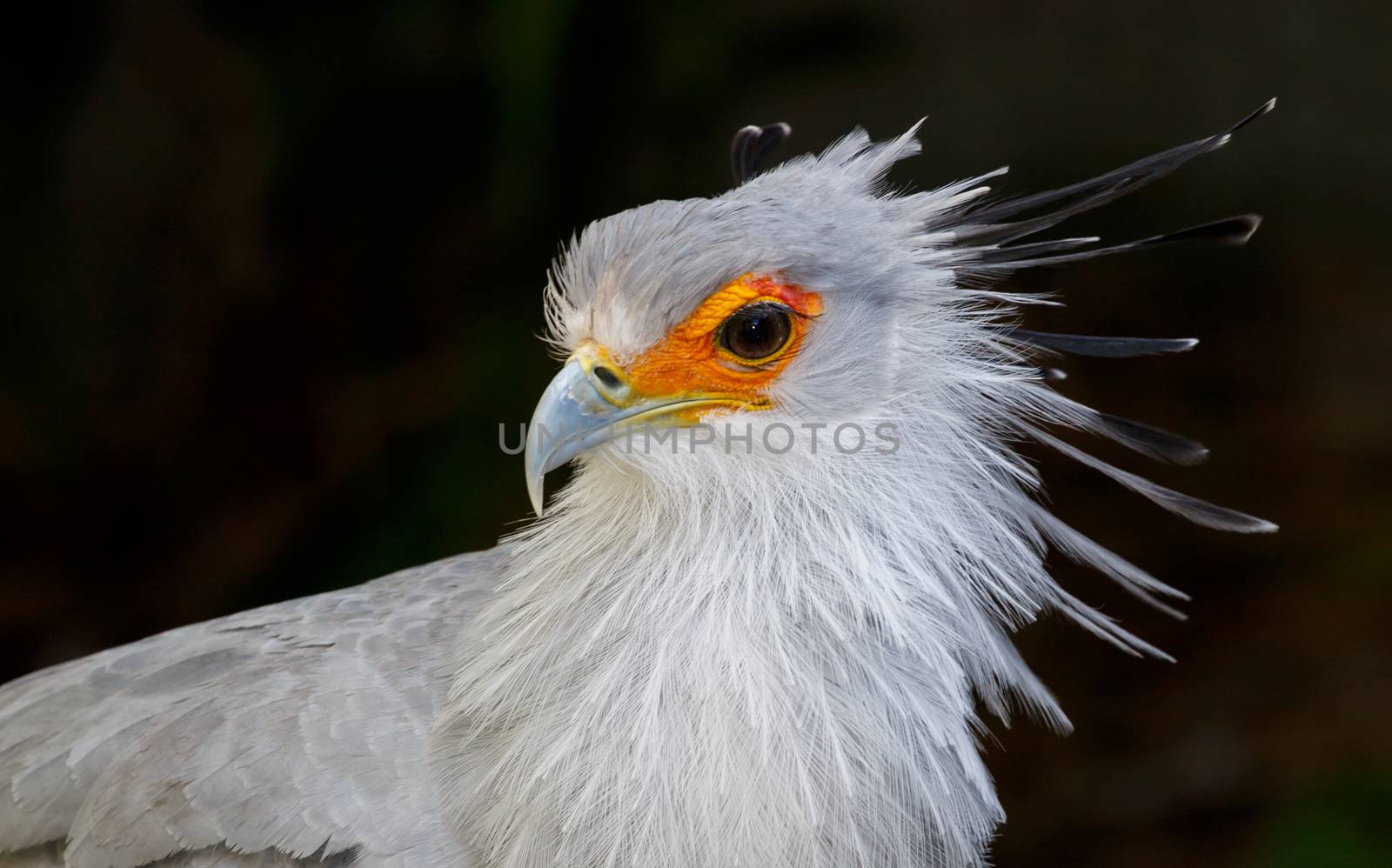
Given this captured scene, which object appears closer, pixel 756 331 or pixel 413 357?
pixel 756 331

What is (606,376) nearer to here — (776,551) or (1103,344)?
(776,551)

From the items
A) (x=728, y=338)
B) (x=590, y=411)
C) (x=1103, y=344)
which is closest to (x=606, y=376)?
(x=590, y=411)

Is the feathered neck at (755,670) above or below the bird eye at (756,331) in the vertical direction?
below

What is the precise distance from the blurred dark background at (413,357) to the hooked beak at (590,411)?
1.49 metres

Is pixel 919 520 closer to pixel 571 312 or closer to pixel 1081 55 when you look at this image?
pixel 571 312

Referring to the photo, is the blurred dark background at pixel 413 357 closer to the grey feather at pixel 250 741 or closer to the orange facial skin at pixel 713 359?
the grey feather at pixel 250 741

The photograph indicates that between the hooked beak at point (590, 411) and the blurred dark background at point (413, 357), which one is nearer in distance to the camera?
the hooked beak at point (590, 411)

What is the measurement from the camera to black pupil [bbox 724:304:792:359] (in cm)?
144

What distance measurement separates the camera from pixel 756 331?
1442mm

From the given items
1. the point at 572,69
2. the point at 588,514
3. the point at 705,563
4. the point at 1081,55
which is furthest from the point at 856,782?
the point at 1081,55

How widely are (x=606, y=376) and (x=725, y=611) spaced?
32 centimetres

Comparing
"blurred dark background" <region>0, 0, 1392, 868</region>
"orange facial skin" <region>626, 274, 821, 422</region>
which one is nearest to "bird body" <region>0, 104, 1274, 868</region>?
"orange facial skin" <region>626, 274, 821, 422</region>

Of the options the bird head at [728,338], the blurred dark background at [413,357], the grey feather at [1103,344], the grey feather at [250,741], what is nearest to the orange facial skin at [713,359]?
the bird head at [728,338]

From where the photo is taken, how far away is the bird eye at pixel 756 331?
1439mm
